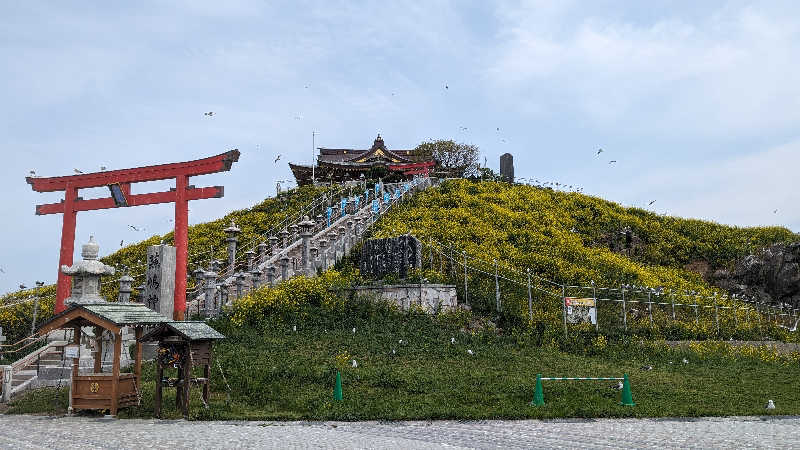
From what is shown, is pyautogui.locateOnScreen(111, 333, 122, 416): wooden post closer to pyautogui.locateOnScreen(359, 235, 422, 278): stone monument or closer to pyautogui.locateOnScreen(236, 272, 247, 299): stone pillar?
pyautogui.locateOnScreen(236, 272, 247, 299): stone pillar

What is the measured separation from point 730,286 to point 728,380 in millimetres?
18794

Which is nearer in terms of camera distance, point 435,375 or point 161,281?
point 435,375

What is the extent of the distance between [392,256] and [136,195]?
1020cm

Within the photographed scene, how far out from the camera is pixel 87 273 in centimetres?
1566

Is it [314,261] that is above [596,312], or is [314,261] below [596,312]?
above

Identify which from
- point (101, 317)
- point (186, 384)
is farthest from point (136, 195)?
point (186, 384)

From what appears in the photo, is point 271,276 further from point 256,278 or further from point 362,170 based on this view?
point 362,170

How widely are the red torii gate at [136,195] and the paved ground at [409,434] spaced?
35.0 ft

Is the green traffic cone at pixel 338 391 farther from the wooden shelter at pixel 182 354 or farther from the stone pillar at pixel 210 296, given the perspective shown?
the stone pillar at pixel 210 296

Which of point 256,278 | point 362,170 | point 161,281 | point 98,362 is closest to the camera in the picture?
point 98,362

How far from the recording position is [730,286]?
32469mm

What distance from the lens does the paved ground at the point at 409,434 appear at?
9.36 m

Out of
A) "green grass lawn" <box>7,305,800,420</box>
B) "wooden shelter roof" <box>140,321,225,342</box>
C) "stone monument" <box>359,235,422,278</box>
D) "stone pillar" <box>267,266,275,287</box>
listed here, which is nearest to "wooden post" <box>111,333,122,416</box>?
"green grass lawn" <box>7,305,800,420</box>

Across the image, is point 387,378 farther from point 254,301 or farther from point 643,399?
point 254,301
